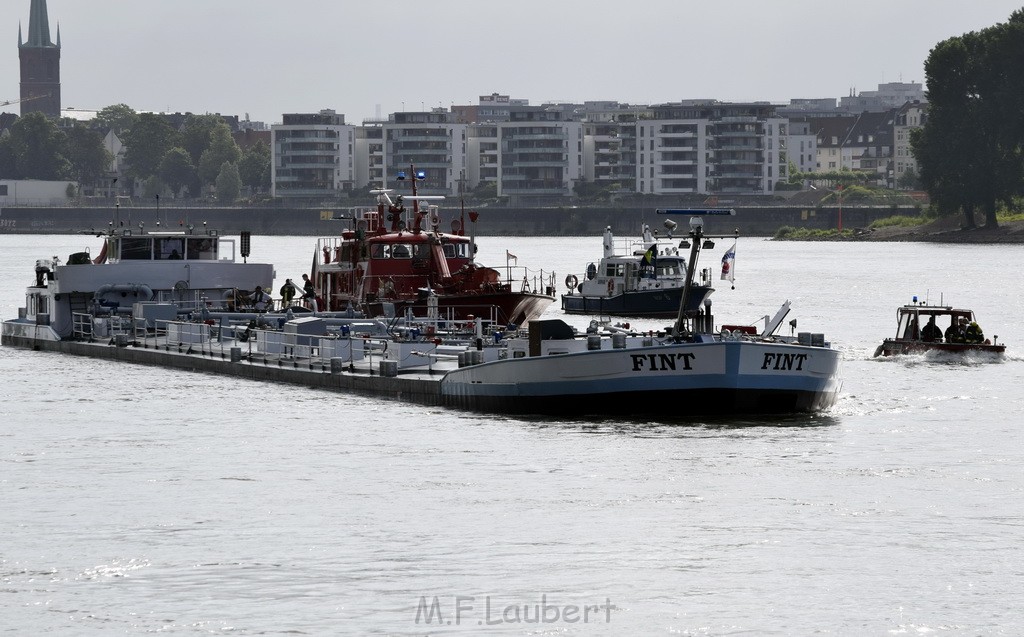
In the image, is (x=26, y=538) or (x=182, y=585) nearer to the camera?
(x=182, y=585)

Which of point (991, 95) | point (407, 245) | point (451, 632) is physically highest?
point (991, 95)

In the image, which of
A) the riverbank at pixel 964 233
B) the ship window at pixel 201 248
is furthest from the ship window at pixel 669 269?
the riverbank at pixel 964 233

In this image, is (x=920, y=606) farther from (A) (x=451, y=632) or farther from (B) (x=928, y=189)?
(B) (x=928, y=189)

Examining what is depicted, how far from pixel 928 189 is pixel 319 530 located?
15454 cm

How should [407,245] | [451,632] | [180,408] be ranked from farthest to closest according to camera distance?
[407,245] < [180,408] < [451,632]

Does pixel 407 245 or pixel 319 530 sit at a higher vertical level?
pixel 407 245

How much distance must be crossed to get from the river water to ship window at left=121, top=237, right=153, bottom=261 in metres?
14.0

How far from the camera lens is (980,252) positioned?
531 ft

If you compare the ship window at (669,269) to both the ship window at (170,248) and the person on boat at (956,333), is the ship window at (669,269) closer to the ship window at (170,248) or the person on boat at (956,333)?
the ship window at (170,248)

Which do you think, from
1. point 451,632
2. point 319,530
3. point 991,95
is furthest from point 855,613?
point 991,95

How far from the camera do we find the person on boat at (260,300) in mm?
59375

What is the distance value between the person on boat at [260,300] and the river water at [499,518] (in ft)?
39.2

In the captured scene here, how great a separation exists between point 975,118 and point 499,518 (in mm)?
150523

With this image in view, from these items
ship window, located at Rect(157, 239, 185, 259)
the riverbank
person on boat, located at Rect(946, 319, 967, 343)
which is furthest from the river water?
the riverbank
